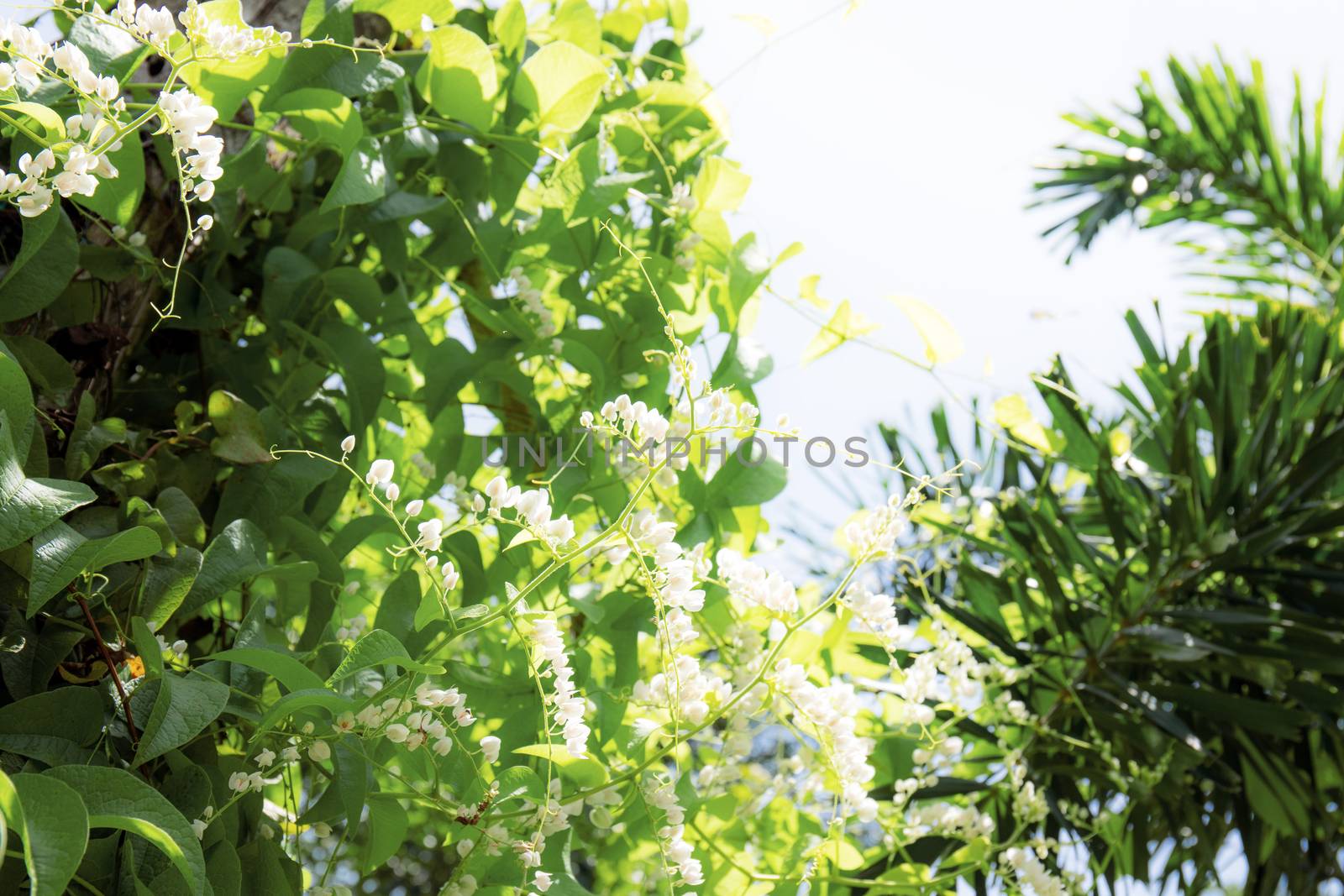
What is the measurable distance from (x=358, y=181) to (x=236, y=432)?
114 mm

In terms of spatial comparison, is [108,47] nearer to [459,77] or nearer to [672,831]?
[459,77]

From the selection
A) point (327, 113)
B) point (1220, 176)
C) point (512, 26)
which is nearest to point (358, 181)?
point (327, 113)

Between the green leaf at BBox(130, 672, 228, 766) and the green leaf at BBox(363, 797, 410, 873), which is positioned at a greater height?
A: the green leaf at BBox(130, 672, 228, 766)

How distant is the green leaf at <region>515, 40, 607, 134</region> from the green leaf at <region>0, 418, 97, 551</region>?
0.90ft

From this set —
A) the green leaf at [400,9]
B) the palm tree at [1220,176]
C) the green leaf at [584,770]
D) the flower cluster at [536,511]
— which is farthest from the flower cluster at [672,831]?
the palm tree at [1220,176]

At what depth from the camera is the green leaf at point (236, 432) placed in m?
0.41

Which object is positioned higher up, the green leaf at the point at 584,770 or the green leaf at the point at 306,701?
the green leaf at the point at 306,701

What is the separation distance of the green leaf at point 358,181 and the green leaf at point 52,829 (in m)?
0.23

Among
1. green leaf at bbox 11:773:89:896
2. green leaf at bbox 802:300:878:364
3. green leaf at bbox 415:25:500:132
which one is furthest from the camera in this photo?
green leaf at bbox 802:300:878:364

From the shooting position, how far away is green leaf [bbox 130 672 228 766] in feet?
1.00

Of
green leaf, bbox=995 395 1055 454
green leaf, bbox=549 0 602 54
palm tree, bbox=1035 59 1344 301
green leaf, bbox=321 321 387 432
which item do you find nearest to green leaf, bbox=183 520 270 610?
green leaf, bbox=321 321 387 432

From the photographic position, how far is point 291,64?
436 mm

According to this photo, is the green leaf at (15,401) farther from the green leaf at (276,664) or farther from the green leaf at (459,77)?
the green leaf at (459,77)

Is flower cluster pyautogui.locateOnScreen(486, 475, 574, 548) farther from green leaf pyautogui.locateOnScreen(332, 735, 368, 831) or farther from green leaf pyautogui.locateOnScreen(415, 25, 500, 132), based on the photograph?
green leaf pyautogui.locateOnScreen(415, 25, 500, 132)
